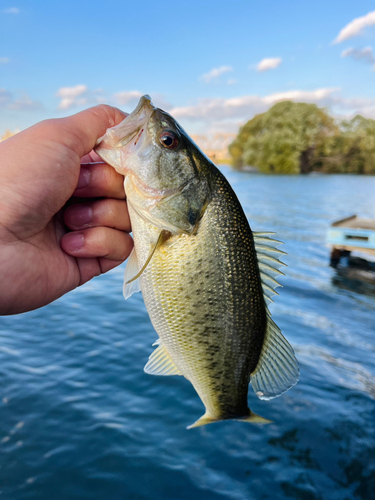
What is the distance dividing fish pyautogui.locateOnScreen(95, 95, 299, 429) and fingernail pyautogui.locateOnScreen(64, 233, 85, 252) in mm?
568

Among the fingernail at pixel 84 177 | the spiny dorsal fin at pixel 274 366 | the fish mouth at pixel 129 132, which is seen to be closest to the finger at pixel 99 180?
the fingernail at pixel 84 177

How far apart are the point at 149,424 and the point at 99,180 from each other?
418cm

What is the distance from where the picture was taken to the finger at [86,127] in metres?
2.41

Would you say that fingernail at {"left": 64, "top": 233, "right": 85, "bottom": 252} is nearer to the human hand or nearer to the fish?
the human hand

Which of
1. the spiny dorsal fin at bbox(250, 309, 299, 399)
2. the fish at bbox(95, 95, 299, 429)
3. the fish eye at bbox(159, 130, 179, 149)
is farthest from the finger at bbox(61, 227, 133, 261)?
the spiny dorsal fin at bbox(250, 309, 299, 399)

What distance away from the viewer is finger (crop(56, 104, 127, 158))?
2.41 m

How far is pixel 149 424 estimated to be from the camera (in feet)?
18.3

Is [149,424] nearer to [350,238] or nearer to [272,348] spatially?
[272,348]

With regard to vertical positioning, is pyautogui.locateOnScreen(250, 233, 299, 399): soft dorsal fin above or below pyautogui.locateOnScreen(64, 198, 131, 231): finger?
below

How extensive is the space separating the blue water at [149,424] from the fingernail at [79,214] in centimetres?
343

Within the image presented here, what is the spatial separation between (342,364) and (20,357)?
6.17 meters

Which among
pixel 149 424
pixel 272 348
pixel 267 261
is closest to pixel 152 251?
pixel 267 261

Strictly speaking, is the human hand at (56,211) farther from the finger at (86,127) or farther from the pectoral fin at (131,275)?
the pectoral fin at (131,275)

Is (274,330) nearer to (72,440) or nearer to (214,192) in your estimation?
(214,192)
